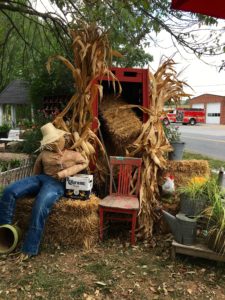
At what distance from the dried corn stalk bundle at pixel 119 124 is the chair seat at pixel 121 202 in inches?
34.4

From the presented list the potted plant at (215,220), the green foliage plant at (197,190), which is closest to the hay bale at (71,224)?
the green foliage plant at (197,190)

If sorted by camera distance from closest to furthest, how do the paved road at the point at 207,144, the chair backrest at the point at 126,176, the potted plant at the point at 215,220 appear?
1. the potted plant at the point at 215,220
2. the chair backrest at the point at 126,176
3. the paved road at the point at 207,144

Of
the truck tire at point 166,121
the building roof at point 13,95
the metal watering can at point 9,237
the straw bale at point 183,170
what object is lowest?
the metal watering can at point 9,237

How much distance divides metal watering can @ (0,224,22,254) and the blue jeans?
96 mm

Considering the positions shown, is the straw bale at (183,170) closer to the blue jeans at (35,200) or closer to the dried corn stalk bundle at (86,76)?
the dried corn stalk bundle at (86,76)

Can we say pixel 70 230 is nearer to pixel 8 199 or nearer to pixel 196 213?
pixel 8 199

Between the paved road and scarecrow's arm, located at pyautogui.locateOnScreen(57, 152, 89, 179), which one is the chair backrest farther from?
the paved road

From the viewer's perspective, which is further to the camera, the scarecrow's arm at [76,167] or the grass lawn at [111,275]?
the scarecrow's arm at [76,167]

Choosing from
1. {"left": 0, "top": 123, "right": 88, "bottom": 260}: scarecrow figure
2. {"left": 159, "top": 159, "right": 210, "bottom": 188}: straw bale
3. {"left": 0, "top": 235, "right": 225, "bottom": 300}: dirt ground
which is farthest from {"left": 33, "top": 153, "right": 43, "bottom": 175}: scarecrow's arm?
{"left": 159, "top": 159, "right": 210, "bottom": 188}: straw bale

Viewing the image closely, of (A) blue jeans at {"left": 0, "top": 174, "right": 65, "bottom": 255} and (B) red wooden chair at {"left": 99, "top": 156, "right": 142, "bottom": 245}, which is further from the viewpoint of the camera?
(B) red wooden chair at {"left": 99, "top": 156, "right": 142, "bottom": 245}

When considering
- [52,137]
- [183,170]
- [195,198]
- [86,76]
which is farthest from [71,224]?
[86,76]

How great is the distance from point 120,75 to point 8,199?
2541 mm

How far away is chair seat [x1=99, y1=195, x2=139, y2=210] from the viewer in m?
4.42

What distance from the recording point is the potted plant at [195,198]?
421 centimetres
